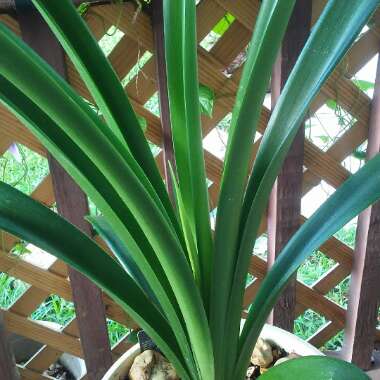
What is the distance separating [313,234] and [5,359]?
737 millimetres

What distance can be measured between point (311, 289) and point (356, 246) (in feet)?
0.59

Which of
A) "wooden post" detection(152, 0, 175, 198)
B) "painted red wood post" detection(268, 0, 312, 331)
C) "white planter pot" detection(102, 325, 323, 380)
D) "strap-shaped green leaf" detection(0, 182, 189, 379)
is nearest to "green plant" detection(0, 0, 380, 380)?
"strap-shaped green leaf" detection(0, 182, 189, 379)

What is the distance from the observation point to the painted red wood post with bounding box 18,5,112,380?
0.67 m

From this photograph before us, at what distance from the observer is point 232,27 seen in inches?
31.2

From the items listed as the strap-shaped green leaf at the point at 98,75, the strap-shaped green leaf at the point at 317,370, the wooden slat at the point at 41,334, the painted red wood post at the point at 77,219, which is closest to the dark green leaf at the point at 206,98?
the painted red wood post at the point at 77,219

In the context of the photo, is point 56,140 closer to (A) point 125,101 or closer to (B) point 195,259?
(A) point 125,101

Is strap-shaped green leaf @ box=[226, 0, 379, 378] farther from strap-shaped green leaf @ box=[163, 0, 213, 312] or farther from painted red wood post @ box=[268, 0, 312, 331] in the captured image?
painted red wood post @ box=[268, 0, 312, 331]

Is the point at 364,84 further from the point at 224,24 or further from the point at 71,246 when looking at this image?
the point at 71,246

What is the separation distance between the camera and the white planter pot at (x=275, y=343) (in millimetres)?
619

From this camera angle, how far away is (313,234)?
1.54 feet

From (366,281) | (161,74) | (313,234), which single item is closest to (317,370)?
(313,234)

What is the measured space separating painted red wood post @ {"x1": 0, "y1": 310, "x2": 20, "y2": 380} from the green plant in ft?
1.66

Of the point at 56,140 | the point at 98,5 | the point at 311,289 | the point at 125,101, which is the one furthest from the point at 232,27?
the point at 311,289

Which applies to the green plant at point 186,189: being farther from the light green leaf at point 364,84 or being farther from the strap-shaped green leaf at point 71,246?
the light green leaf at point 364,84
